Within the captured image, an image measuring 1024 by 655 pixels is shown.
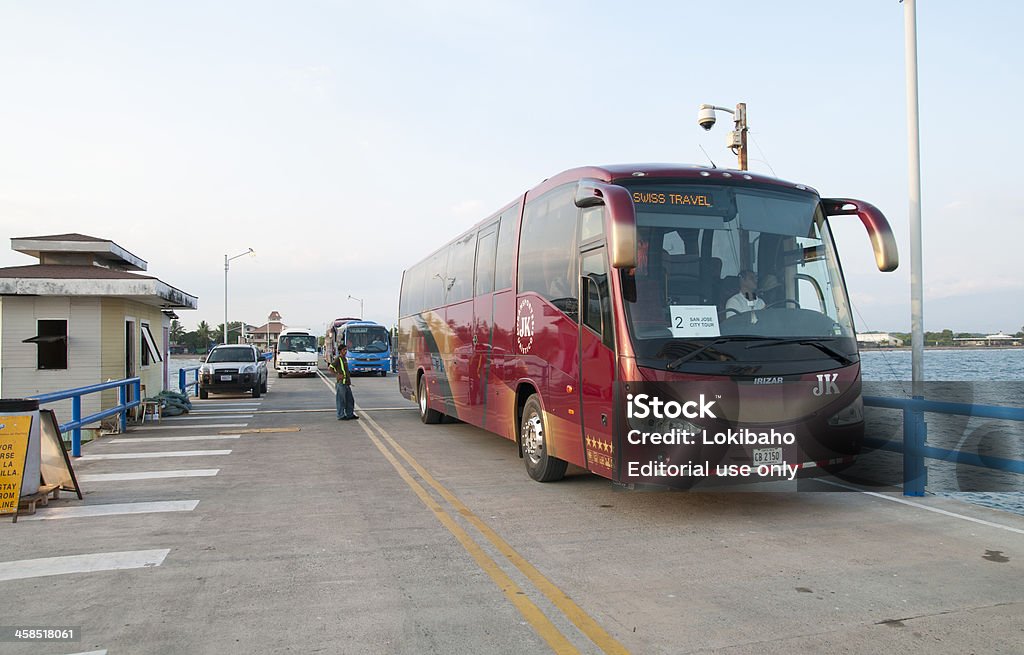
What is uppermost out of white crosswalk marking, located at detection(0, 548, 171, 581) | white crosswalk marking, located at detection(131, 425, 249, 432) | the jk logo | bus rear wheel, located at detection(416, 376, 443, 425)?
the jk logo

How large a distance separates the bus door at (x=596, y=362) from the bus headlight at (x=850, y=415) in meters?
2.17

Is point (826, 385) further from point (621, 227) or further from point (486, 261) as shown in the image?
point (486, 261)

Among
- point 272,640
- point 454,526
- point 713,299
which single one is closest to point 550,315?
point 713,299

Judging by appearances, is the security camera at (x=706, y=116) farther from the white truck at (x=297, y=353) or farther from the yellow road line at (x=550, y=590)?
the white truck at (x=297, y=353)

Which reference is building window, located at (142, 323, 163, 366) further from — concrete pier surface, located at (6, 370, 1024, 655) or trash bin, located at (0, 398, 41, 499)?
trash bin, located at (0, 398, 41, 499)

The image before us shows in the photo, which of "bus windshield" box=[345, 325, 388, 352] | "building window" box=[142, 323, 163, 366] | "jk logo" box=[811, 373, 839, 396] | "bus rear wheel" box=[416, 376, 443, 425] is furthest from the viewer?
"bus windshield" box=[345, 325, 388, 352]

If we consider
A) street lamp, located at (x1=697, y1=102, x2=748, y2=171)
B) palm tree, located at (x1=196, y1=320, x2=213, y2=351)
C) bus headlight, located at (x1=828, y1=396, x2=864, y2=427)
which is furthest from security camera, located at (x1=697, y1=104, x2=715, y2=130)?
palm tree, located at (x1=196, y1=320, x2=213, y2=351)

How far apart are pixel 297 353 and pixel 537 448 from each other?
35573 mm

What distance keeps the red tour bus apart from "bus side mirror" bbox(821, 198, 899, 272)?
0.05 ft

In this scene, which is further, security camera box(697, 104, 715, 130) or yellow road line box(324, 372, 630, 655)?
security camera box(697, 104, 715, 130)

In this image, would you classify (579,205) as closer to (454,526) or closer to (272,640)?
(454,526)

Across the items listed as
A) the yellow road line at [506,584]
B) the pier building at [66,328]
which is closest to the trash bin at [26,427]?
the yellow road line at [506,584]

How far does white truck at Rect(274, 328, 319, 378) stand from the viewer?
137ft

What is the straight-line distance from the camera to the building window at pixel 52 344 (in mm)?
17594
